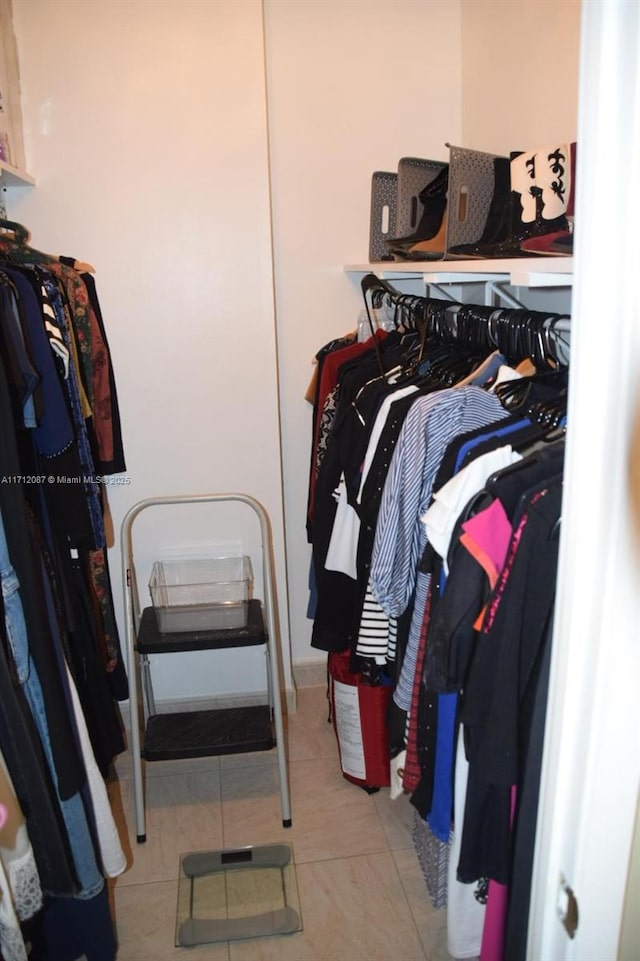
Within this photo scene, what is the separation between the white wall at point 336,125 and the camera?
7.23 feet

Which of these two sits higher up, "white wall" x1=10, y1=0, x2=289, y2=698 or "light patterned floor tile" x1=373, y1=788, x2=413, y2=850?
"white wall" x1=10, y1=0, x2=289, y2=698

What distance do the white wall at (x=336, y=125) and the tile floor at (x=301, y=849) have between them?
4.04 feet

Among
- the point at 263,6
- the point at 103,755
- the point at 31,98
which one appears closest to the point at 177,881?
the point at 103,755

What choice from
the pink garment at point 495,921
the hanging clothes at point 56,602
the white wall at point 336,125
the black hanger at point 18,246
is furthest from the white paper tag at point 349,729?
the black hanger at point 18,246

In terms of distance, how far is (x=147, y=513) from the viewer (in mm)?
2295

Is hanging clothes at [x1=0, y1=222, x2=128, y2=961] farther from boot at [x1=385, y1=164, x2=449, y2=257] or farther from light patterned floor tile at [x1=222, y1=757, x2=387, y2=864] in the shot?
boot at [x1=385, y1=164, x2=449, y2=257]

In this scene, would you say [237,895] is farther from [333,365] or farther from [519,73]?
[519,73]

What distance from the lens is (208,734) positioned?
2.06 metres

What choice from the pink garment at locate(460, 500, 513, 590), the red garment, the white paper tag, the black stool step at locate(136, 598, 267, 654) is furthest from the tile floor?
the pink garment at locate(460, 500, 513, 590)

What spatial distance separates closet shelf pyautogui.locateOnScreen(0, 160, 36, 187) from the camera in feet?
5.77

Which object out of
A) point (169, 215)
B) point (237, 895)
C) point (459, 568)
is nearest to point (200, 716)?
point (237, 895)

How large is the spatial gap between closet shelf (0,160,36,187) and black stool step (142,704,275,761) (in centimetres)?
159

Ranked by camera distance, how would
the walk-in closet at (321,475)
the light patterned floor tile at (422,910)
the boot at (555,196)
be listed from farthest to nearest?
the light patterned floor tile at (422,910) < the boot at (555,196) < the walk-in closet at (321,475)

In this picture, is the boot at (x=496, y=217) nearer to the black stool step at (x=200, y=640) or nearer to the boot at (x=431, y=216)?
the boot at (x=431, y=216)
